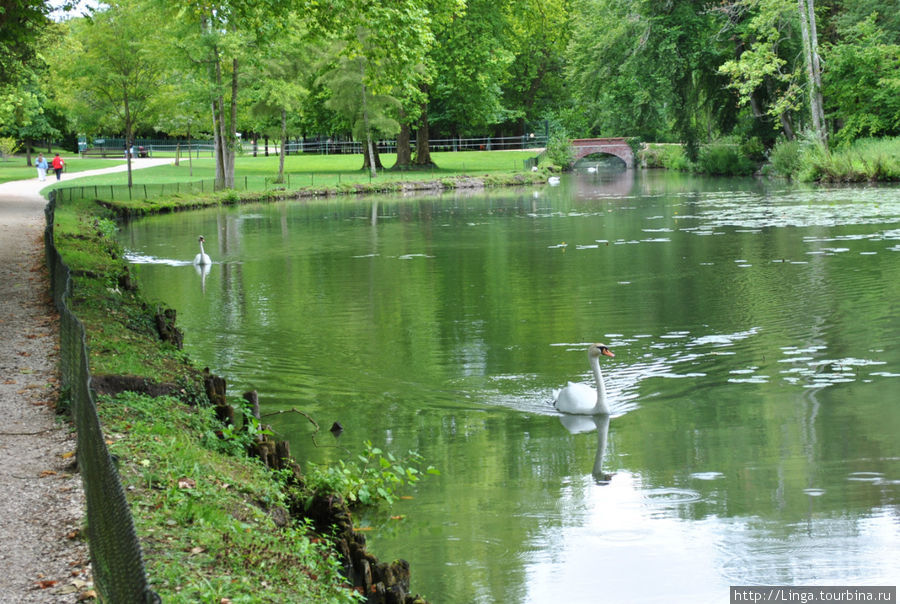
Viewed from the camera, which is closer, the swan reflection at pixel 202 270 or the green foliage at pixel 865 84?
the swan reflection at pixel 202 270

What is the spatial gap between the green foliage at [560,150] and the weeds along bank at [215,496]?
65.4 metres

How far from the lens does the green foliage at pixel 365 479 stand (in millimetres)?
9008

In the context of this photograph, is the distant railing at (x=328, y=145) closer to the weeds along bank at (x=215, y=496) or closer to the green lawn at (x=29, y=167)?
the green lawn at (x=29, y=167)

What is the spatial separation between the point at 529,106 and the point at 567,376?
8141cm

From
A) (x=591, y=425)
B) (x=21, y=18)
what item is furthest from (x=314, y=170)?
(x=591, y=425)

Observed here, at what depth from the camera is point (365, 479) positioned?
31.5 ft

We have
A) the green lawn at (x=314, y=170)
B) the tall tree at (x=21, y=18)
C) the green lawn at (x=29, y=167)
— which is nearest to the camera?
the tall tree at (x=21, y=18)

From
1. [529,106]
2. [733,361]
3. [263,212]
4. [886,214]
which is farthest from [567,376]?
[529,106]

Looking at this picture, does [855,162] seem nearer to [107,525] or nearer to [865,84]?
[865,84]

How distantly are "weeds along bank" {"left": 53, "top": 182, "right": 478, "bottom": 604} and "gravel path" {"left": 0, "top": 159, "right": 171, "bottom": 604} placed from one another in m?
0.42

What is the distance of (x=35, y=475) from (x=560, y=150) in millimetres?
71006

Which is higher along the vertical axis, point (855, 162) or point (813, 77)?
point (813, 77)

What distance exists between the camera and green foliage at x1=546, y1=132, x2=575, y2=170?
76.6 metres

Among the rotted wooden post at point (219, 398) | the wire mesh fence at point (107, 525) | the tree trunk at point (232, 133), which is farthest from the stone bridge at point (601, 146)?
the wire mesh fence at point (107, 525)
